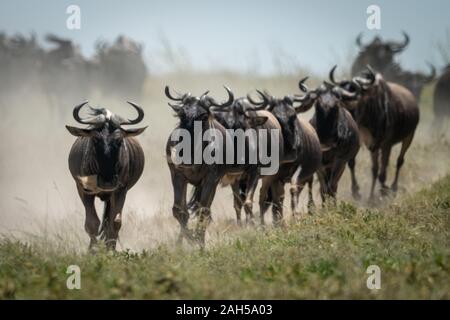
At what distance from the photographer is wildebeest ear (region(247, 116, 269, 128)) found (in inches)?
526

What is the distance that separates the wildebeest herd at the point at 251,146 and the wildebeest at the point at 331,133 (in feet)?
0.05

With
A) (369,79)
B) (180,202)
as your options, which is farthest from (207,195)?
(369,79)

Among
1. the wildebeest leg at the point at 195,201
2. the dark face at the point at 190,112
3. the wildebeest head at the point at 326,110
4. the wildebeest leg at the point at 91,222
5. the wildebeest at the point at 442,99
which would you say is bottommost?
the wildebeest leg at the point at 91,222

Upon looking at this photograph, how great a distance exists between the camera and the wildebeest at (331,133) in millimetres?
15320

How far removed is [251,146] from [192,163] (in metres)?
1.64

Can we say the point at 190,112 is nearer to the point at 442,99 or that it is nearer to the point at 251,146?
the point at 251,146

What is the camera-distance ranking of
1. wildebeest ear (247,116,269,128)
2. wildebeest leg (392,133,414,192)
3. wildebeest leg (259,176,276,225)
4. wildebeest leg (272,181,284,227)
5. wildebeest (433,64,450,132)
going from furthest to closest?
wildebeest (433,64,450,132) < wildebeest leg (392,133,414,192) < wildebeest leg (259,176,276,225) < wildebeest leg (272,181,284,227) < wildebeest ear (247,116,269,128)

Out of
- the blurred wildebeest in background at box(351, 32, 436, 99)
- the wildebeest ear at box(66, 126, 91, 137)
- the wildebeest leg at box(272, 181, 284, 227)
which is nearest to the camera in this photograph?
the wildebeest ear at box(66, 126, 91, 137)

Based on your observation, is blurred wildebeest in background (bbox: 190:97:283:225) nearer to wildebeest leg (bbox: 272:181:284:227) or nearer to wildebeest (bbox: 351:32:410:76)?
wildebeest leg (bbox: 272:181:284:227)

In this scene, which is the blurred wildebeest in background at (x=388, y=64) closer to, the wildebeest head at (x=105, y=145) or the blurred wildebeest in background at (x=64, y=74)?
the blurred wildebeest in background at (x=64, y=74)

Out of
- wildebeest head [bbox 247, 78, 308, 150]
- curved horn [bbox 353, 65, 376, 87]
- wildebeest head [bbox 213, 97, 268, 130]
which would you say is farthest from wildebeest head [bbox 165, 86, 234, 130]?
curved horn [bbox 353, 65, 376, 87]

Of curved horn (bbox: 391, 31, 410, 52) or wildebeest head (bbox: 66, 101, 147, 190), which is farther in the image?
curved horn (bbox: 391, 31, 410, 52)

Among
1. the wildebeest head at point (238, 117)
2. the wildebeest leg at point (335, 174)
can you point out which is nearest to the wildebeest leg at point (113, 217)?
the wildebeest head at point (238, 117)
